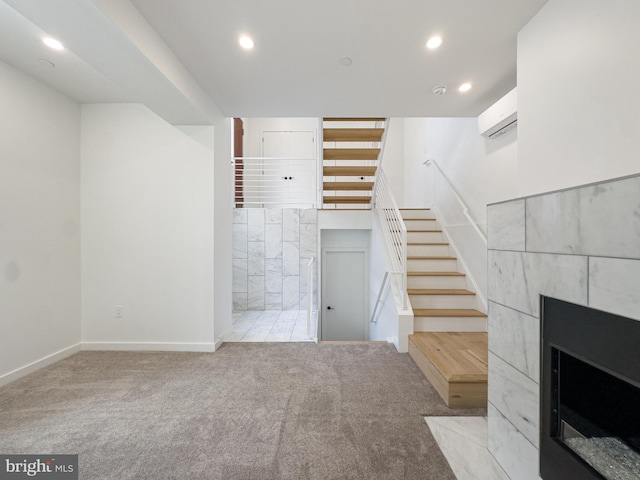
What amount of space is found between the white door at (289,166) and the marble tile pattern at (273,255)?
3.32 ft

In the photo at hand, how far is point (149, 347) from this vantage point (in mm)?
2752

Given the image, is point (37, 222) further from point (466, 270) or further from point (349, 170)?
point (466, 270)

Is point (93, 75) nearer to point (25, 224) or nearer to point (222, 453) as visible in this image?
point (25, 224)

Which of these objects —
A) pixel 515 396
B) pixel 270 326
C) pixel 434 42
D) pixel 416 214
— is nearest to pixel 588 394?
pixel 515 396

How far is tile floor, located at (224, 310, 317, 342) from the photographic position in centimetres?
311

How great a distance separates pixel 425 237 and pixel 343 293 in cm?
219

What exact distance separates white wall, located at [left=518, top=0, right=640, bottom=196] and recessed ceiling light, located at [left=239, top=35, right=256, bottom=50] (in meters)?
1.80

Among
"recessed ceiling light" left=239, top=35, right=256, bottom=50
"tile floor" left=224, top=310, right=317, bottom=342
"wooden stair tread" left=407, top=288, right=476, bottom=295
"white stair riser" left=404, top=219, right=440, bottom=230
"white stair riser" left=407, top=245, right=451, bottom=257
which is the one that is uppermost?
"recessed ceiling light" left=239, top=35, right=256, bottom=50

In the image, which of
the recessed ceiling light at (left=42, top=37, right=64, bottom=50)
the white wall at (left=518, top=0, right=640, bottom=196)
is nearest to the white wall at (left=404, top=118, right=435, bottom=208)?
the white wall at (left=518, top=0, right=640, bottom=196)

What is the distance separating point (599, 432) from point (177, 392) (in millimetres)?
2432

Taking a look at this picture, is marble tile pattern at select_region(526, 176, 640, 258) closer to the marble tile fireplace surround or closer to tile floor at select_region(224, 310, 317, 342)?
the marble tile fireplace surround

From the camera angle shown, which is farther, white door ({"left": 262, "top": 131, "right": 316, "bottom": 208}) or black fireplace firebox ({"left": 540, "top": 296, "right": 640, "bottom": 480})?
white door ({"left": 262, "top": 131, "right": 316, "bottom": 208})

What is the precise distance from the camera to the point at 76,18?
1.33 m

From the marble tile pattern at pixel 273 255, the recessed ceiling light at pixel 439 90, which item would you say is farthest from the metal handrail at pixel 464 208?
the marble tile pattern at pixel 273 255
